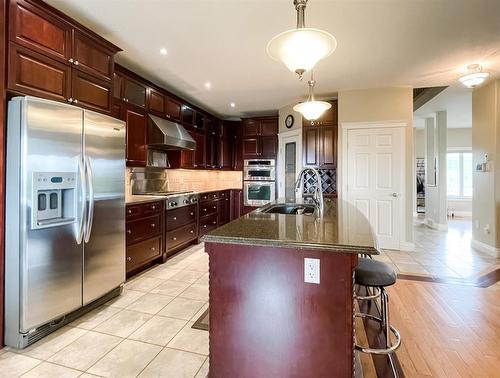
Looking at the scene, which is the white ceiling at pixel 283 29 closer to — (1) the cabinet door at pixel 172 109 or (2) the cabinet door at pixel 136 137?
(1) the cabinet door at pixel 172 109

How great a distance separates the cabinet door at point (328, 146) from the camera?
5.07 m

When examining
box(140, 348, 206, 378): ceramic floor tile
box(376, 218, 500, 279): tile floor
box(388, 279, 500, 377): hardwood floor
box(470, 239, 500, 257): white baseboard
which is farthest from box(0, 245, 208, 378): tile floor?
box(470, 239, 500, 257): white baseboard

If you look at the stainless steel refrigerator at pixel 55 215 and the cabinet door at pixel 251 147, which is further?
the cabinet door at pixel 251 147

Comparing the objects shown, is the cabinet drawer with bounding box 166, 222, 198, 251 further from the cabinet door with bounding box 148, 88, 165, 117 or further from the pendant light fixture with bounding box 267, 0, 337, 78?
the pendant light fixture with bounding box 267, 0, 337, 78

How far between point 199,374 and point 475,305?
8.73ft

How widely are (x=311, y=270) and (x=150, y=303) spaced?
2.01 m

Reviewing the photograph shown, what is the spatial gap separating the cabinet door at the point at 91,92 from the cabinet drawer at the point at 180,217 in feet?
5.58

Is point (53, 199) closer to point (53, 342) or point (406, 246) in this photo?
point (53, 342)

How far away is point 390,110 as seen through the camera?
15.1 ft

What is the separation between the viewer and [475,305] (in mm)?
2688

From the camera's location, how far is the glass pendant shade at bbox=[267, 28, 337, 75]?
1546 millimetres

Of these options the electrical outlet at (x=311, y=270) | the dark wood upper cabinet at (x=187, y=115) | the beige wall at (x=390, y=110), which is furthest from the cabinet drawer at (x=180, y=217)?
the beige wall at (x=390, y=110)

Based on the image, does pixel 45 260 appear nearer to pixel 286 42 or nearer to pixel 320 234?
pixel 320 234

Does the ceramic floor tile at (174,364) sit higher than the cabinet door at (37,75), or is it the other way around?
the cabinet door at (37,75)
